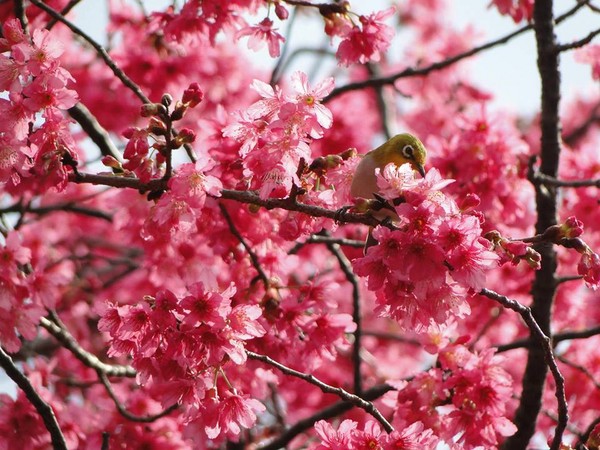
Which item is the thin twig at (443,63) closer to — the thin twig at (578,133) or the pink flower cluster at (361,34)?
the pink flower cluster at (361,34)

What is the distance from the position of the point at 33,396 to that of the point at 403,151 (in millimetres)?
1970

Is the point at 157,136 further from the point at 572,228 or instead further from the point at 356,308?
the point at 356,308

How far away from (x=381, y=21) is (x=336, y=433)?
1.93m

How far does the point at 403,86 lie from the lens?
9406mm

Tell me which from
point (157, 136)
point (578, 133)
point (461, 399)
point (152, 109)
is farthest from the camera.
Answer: point (578, 133)

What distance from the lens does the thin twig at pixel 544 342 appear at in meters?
2.62

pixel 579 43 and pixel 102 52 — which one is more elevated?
pixel 579 43

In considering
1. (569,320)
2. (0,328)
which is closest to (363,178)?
(0,328)

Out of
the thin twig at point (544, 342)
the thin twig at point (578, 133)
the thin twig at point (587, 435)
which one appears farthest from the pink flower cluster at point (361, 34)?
the thin twig at point (578, 133)

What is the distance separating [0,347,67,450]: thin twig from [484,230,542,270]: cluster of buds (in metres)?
1.91

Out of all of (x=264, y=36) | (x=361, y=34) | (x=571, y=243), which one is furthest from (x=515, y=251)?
(x=264, y=36)

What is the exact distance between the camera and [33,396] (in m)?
3.22

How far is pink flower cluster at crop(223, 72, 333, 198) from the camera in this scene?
289 cm

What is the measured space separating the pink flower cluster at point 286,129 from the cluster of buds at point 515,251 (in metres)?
0.74
